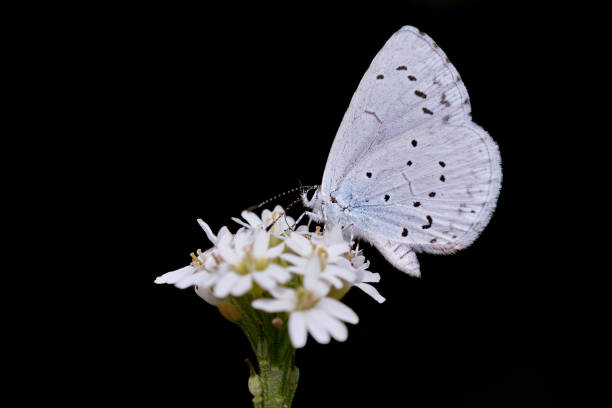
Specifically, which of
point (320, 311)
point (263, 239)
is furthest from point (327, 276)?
point (263, 239)

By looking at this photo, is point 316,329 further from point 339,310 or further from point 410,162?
point 410,162

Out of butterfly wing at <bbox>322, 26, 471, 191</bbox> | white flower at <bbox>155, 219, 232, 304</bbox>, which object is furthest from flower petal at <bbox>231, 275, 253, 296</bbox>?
butterfly wing at <bbox>322, 26, 471, 191</bbox>

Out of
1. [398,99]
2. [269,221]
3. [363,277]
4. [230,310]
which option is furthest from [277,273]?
[398,99]

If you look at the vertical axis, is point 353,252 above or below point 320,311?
above

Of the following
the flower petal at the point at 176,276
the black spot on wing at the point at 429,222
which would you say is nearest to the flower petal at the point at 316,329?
the flower petal at the point at 176,276

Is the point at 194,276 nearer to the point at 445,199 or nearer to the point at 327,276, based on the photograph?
the point at 327,276

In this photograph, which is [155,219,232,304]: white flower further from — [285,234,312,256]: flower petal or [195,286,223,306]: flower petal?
[285,234,312,256]: flower petal
